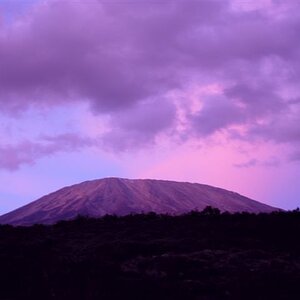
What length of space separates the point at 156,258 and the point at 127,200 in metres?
147

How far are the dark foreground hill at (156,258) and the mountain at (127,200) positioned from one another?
10692 cm

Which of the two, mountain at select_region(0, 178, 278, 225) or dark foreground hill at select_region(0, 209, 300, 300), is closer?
dark foreground hill at select_region(0, 209, 300, 300)

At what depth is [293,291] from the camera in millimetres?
15047

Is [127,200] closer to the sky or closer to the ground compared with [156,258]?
closer to the sky

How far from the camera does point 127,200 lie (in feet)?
545

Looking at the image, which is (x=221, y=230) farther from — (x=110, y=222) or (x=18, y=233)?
(x=18, y=233)

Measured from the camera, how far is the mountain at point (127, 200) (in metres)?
148

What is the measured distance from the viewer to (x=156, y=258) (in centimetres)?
1995

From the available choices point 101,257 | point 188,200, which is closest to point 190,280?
point 101,257

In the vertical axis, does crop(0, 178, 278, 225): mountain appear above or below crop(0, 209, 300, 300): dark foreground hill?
above

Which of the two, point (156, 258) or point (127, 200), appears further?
point (127, 200)

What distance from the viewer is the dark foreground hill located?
15047mm

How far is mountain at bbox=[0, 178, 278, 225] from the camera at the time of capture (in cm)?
14775

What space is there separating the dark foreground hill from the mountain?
351ft
